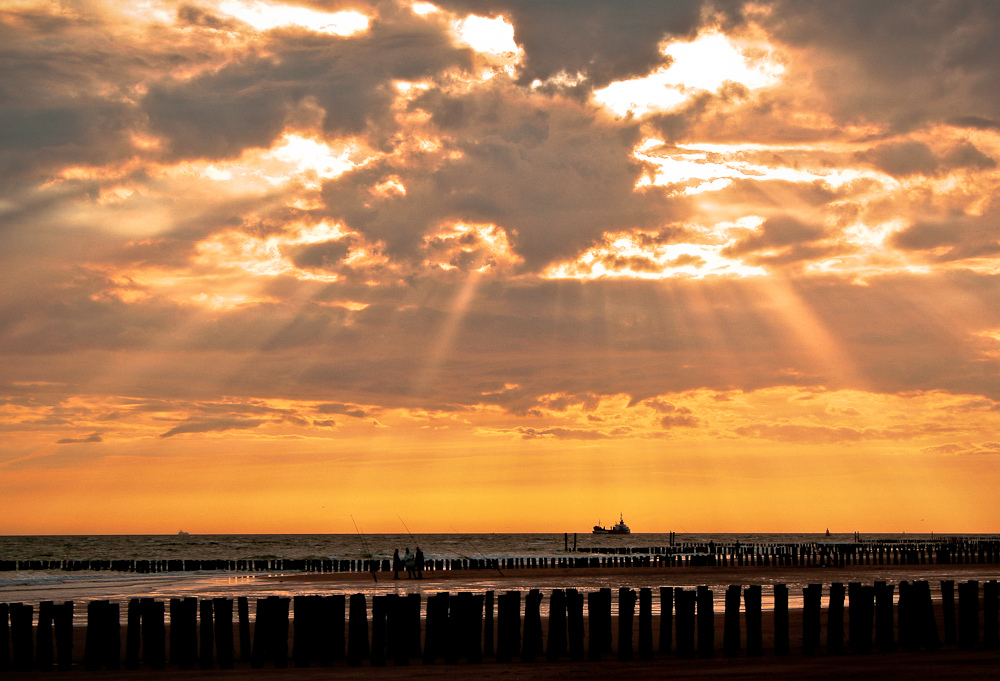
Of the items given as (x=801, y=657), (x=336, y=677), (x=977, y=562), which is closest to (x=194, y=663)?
(x=336, y=677)

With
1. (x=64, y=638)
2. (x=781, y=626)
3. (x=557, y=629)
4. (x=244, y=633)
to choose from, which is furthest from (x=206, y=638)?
(x=781, y=626)

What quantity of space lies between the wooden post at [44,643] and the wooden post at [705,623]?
32.5 ft

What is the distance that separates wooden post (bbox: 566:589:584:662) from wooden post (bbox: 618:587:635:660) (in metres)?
0.60

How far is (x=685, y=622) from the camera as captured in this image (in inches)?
623

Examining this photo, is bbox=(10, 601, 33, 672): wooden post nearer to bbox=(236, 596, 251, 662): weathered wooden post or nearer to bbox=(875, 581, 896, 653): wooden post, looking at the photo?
bbox=(236, 596, 251, 662): weathered wooden post

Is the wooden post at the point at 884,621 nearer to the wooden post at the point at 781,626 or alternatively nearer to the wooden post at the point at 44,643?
the wooden post at the point at 781,626

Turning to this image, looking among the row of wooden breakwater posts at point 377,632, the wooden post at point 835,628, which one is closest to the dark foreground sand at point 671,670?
the wooden post at point 835,628

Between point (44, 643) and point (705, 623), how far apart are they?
1014cm

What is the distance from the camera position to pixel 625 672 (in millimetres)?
14219

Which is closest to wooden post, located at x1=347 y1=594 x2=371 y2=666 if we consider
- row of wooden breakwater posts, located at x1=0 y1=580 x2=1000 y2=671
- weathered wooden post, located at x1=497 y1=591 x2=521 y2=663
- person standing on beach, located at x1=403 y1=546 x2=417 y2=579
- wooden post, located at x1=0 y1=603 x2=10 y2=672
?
row of wooden breakwater posts, located at x1=0 y1=580 x2=1000 y2=671

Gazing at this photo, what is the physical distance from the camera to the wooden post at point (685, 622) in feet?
51.4

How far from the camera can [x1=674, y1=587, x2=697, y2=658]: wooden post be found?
15.7 metres

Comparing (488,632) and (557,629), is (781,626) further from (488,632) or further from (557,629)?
(488,632)

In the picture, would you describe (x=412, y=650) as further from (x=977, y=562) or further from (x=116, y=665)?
(x=977, y=562)
